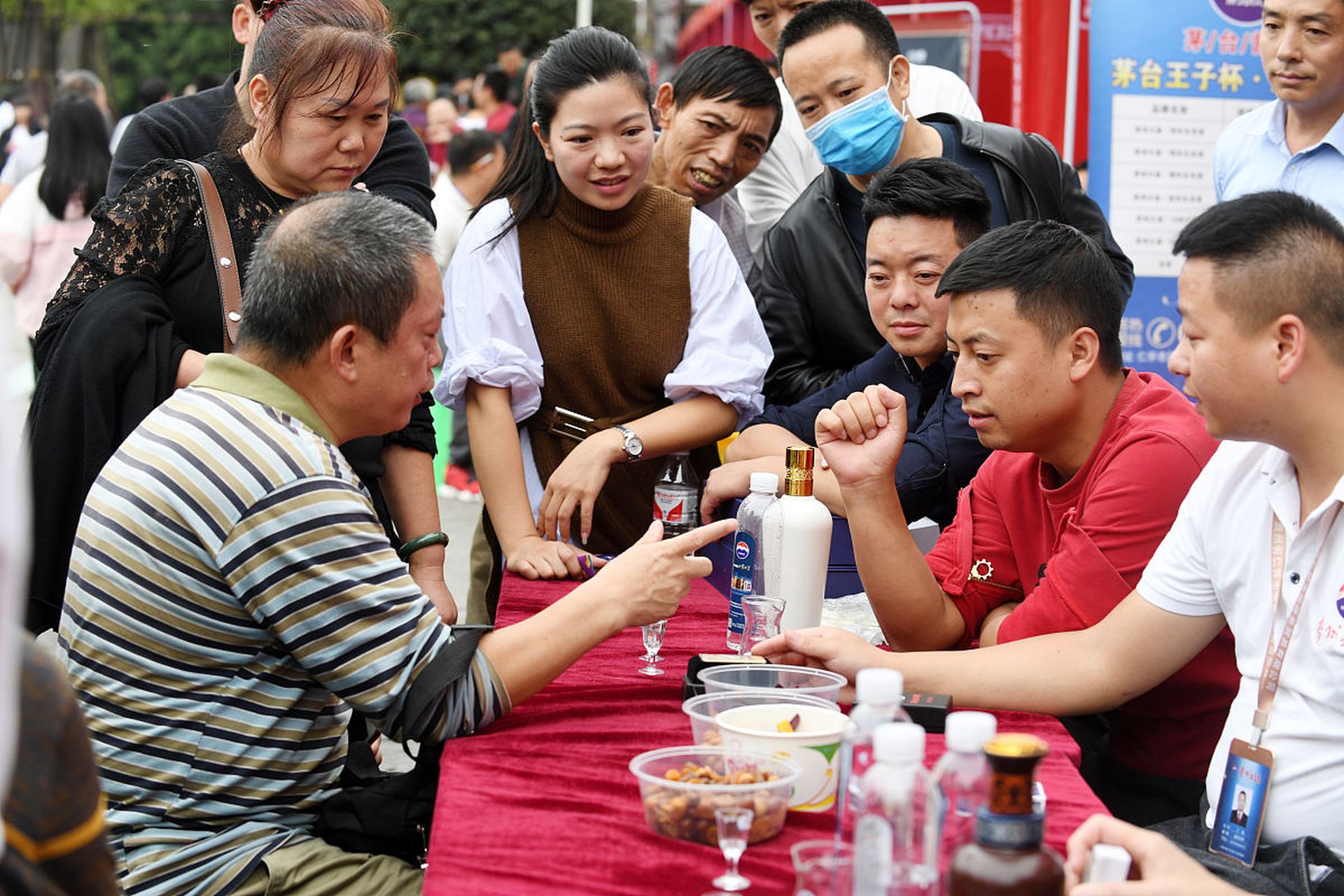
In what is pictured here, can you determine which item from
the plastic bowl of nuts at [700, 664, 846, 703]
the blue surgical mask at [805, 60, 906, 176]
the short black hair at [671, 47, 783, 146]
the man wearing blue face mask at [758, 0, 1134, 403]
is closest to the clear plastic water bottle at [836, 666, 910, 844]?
the plastic bowl of nuts at [700, 664, 846, 703]

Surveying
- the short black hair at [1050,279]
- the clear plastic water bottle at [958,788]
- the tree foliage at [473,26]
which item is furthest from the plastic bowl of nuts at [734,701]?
the tree foliage at [473,26]

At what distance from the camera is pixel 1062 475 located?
8.11ft

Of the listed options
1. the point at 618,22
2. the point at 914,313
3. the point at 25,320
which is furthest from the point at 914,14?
the point at 618,22

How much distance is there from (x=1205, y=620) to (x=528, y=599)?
1.18m

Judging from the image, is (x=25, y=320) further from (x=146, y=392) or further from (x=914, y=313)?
(x=914, y=313)

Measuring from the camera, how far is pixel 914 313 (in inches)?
114

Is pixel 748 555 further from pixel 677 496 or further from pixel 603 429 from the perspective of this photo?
pixel 603 429

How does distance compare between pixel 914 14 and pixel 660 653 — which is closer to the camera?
pixel 660 653

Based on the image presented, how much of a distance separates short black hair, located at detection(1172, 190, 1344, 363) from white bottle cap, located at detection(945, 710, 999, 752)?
0.93 metres

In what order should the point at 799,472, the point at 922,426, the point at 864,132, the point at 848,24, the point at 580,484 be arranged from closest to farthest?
the point at 799,472
the point at 580,484
the point at 922,426
the point at 864,132
the point at 848,24

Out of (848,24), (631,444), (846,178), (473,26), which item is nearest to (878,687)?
(631,444)

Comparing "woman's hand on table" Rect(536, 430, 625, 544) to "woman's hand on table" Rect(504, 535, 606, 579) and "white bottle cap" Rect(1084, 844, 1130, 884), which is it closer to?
"woman's hand on table" Rect(504, 535, 606, 579)

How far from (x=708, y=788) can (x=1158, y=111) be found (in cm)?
455

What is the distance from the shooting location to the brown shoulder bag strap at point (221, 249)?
2.59m
